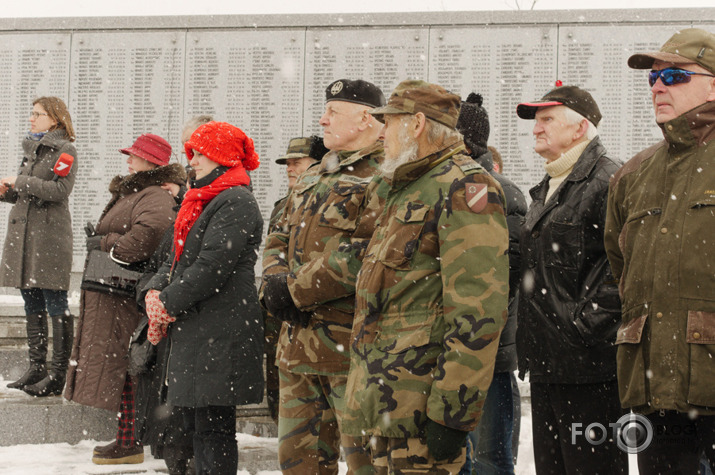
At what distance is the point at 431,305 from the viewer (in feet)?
8.59

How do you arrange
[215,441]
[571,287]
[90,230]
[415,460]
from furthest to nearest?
[90,230], [215,441], [571,287], [415,460]

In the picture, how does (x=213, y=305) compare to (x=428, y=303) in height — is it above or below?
below

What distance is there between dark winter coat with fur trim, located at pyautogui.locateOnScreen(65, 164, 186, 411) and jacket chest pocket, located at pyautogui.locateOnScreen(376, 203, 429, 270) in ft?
9.19

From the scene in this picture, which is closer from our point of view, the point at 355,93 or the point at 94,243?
the point at 355,93

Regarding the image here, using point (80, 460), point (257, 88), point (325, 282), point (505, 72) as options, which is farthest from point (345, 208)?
point (257, 88)

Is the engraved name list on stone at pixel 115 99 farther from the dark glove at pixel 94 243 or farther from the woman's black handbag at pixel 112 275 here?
the woman's black handbag at pixel 112 275

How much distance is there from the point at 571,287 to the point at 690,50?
3.32 ft

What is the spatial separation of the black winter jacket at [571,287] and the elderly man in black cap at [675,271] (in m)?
0.33

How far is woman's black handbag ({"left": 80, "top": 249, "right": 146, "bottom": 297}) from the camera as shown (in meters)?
5.16

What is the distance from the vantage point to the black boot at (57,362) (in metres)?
5.82

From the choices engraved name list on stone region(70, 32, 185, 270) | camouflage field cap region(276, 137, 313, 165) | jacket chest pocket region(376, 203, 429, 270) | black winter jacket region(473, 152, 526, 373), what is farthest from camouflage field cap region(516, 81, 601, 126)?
engraved name list on stone region(70, 32, 185, 270)

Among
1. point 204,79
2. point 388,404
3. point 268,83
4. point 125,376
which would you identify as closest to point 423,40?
point 268,83

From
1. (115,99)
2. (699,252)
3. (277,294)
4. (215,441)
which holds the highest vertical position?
(115,99)

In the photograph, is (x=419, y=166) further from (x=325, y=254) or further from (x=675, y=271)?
(x=675, y=271)
